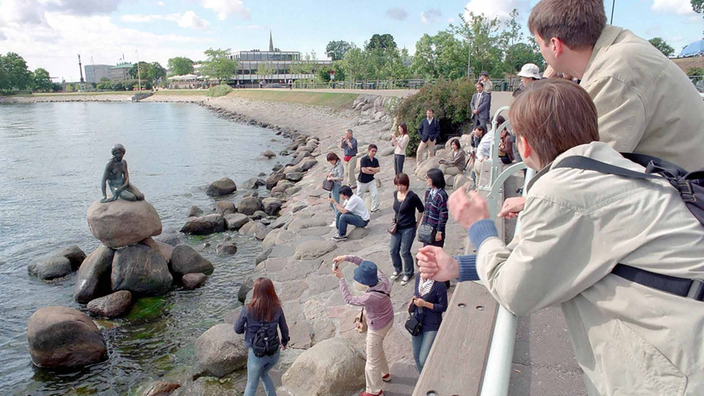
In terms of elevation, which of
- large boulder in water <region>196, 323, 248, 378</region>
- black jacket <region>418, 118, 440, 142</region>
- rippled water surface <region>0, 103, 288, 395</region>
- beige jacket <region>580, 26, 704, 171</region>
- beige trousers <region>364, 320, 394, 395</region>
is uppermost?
beige jacket <region>580, 26, 704, 171</region>

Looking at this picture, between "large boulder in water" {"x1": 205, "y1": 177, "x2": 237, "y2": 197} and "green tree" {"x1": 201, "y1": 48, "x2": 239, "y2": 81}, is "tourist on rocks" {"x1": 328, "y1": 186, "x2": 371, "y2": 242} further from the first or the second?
"green tree" {"x1": 201, "y1": 48, "x2": 239, "y2": 81}

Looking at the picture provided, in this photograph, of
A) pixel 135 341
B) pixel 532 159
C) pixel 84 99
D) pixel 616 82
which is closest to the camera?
pixel 532 159

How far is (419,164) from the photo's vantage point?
45.5ft

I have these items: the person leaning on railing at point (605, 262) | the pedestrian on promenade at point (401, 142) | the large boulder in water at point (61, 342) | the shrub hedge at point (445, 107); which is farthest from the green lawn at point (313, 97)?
the person leaning on railing at point (605, 262)

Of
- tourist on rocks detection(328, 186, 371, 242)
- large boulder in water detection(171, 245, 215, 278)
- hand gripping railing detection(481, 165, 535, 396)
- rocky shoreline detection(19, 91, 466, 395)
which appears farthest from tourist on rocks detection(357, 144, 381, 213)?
hand gripping railing detection(481, 165, 535, 396)

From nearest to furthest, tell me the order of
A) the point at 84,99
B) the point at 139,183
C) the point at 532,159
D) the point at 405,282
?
the point at 532,159 → the point at 405,282 → the point at 139,183 → the point at 84,99

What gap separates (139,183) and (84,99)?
114m

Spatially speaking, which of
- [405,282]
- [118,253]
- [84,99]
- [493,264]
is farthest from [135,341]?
[84,99]

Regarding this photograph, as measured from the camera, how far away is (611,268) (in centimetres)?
139

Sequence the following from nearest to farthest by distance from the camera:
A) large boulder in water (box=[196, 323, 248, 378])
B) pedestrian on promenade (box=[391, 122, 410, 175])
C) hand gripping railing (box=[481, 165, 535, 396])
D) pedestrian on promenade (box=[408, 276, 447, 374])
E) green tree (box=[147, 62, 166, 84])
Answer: hand gripping railing (box=[481, 165, 535, 396]) → pedestrian on promenade (box=[408, 276, 447, 374]) → large boulder in water (box=[196, 323, 248, 378]) → pedestrian on promenade (box=[391, 122, 410, 175]) → green tree (box=[147, 62, 166, 84])

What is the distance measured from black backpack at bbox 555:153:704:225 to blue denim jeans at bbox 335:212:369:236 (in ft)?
28.0

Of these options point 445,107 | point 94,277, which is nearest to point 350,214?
point 94,277

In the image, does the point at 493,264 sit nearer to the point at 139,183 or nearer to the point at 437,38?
the point at 139,183

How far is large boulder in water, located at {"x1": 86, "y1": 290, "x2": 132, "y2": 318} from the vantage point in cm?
906
